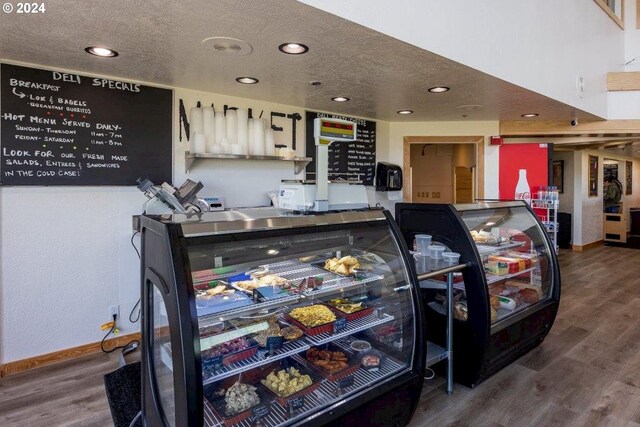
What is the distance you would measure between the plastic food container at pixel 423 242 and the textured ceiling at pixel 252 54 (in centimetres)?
121

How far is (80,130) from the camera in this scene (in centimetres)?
279

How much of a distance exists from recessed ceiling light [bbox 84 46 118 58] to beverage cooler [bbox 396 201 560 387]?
2.20 metres

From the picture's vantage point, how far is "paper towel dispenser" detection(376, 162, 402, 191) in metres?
4.57

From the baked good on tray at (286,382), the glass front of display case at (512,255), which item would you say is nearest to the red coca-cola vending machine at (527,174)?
the glass front of display case at (512,255)

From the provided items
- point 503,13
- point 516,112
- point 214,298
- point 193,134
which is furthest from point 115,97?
point 516,112

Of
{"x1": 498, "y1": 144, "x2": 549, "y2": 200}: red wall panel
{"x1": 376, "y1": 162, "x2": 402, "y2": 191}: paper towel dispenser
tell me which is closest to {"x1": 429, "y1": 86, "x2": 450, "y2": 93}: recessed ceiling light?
{"x1": 376, "y1": 162, "x2": 402, "y2": 191}: paper towel dispenser

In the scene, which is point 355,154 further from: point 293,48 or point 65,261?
point 65,261

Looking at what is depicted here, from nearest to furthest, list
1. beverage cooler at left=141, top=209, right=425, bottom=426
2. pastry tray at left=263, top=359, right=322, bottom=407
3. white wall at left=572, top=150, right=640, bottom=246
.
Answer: beverage cooler at left=141, top=209, right=425, bottom=426 → pastry tray at left=263, top=359, right=322, bottom=407 → white wall at left=572, top=150, right=640, bottom=246

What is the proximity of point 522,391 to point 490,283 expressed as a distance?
28.0 inches

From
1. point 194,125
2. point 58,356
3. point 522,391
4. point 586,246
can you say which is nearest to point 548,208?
point 522,391

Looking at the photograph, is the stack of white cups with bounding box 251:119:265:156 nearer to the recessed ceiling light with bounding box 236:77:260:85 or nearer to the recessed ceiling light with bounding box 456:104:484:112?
the recessed ceiling light with bounding box 236:77:260:85

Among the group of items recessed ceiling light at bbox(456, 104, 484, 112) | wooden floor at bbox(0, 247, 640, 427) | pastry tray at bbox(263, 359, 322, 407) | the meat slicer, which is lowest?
wooden floor at bbox(0, 247, 640, 427)

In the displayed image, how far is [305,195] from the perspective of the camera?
1768 mm

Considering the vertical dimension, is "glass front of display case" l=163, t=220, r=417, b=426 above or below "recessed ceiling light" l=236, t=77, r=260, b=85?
below
